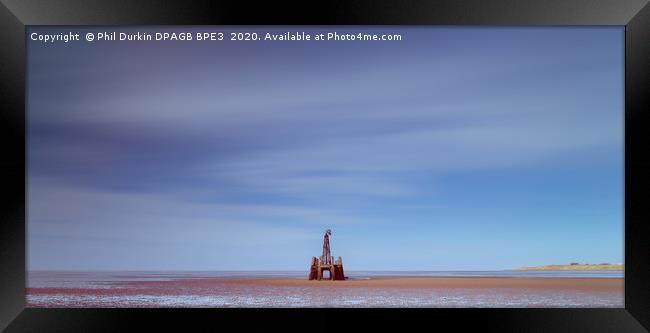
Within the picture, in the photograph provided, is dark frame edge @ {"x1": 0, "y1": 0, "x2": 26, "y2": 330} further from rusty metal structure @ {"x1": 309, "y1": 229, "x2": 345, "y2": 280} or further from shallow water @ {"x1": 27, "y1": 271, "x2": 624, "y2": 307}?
rusty metal structure @ {"x1": 309, "y1": 229, "x2": 345, "y2": 280}

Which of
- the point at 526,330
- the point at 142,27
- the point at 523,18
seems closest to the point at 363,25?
the point at 523,18

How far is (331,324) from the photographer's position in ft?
19.1

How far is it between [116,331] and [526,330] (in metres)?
3.76

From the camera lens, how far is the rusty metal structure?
20.4 ft

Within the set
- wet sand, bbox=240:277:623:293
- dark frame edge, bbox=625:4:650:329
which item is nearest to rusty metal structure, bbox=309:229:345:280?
wet sand, bbox=240:277:623:293

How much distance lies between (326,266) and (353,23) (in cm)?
253

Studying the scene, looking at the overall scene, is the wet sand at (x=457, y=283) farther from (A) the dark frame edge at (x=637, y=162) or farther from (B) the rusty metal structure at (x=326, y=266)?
(A) the dark frame edge at (x=637, y=162)

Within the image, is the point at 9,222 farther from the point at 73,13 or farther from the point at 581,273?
the point at 581,273

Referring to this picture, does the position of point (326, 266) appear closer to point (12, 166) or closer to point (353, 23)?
point (353, 23)

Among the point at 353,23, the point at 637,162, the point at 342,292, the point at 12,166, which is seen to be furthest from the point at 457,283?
the point at 12,166

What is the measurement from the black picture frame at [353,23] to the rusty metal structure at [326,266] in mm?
648

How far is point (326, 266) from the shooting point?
667 cm

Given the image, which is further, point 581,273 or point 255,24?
point 581,273

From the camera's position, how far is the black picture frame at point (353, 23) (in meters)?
5.76
